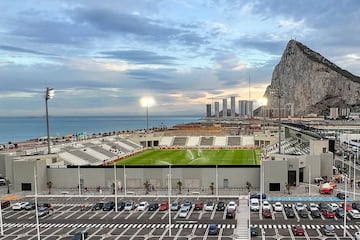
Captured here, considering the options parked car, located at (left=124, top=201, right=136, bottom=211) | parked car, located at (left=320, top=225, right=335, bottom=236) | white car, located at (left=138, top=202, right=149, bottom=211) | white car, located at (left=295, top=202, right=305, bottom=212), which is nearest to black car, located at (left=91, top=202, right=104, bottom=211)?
parked car, located at (left=124, top=201, right=136, bottom=211)

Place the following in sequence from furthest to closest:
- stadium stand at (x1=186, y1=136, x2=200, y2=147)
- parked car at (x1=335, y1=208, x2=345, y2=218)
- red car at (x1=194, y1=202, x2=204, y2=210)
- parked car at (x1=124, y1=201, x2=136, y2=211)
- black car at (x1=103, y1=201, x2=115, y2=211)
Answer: stadium stand at (x1=186, y1=136, x2=200, y2=147)
black car at (x1=103, y1=201, x2=115, y2=211)
parked car at (x1=124, y1=201, x2=136, y2=211)
red car at (x1=194, y1=202, x2=204, y2=210)
parked car at (x1=335, y1=208, x2=345, y2=218)

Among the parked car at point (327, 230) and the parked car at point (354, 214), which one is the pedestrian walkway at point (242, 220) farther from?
the parked car at point (354, 214)

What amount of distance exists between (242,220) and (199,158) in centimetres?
4857

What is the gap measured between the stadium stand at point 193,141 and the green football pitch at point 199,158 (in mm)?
8826

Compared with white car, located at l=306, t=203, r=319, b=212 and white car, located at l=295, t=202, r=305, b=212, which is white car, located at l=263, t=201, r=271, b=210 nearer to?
white car, located at l=295, t=202, r=305, b=212

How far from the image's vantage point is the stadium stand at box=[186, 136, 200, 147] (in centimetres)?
11425

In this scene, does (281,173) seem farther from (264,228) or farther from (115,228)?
(115,228)

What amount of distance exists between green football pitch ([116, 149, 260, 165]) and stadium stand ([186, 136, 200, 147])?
29.0 ft

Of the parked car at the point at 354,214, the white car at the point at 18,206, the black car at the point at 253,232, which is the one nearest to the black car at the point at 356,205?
the parked car at the point at 354,214

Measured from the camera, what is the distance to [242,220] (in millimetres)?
40250

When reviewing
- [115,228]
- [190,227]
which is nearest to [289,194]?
[190,227]

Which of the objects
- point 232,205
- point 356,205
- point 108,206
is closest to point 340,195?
point 356,205

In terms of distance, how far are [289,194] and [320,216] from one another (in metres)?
11.3

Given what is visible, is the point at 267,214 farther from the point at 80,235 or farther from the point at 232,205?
the point at 80,235
